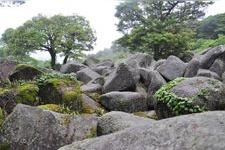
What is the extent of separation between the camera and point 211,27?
49.3 metres

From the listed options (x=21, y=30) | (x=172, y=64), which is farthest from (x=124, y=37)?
(x=172, y=64)

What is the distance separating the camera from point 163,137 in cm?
446

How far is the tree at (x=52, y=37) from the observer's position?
34.6 meters

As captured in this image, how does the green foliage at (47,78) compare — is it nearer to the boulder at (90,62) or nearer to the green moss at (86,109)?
the green moss at (86,109)

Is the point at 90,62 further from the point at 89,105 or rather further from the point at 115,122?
the point at 115,122

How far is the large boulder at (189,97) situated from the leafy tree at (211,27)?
36505 millimetres

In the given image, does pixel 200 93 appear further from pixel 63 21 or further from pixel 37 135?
pixel 63 21

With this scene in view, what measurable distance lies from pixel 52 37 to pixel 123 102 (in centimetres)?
2229

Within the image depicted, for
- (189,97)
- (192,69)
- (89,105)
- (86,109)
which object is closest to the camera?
(189,97)

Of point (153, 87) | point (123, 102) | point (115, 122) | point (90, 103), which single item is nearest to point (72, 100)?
point (90, 103)

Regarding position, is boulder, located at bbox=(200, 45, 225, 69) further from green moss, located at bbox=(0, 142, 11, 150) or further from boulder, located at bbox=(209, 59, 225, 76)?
green moss, located at bbox=(0, 142, 11, 150)

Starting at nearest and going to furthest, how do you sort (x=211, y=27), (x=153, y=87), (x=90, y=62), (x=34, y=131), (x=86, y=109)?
(x=34, y=131) → (x=86, y=109) → (x=153, y=87) → (x=90, y=62) → (x=211, y=27)

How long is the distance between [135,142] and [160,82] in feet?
37.5

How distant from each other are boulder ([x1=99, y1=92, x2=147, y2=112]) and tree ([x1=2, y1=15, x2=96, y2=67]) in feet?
68.3
